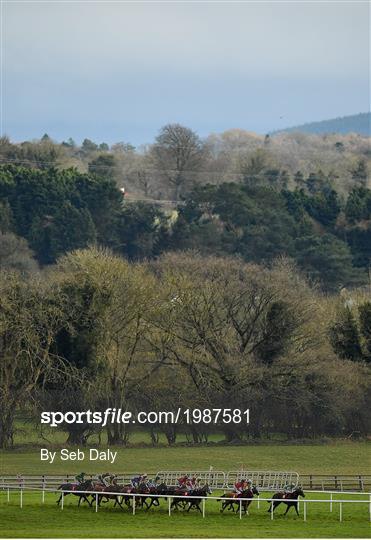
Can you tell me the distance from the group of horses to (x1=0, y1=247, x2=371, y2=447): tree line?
1828 centimetres

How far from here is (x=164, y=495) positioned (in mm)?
39562

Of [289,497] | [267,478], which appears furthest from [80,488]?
[267,478]

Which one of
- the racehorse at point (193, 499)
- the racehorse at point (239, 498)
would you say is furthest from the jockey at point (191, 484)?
the racehorse at point (239, 498)

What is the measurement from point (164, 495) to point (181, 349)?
29.3 meters

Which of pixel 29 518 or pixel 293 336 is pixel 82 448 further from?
pixel 29 518

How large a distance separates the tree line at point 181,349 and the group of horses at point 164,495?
60.0 feet

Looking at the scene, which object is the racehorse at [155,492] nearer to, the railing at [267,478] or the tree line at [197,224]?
the railing at [267,478]

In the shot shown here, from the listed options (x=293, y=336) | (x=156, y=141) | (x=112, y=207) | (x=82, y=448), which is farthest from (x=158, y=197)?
(x=82, y=448)

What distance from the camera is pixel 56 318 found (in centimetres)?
6169

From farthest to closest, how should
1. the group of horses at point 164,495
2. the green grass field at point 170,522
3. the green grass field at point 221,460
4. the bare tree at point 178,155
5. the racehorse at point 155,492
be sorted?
the bare tree at point 178,155, the green grass field at point 221,460, the racehorse at point 155,492, the group of horses at point 164,495, the green grass field at point 170,522

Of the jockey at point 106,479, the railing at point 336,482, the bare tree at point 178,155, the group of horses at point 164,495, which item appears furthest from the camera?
the bare tree at point 178,155

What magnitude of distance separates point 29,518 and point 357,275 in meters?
84.6

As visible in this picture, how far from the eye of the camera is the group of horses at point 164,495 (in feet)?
129

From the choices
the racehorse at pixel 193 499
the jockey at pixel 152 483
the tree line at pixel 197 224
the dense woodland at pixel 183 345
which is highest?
the tree line at pixel 197 224
